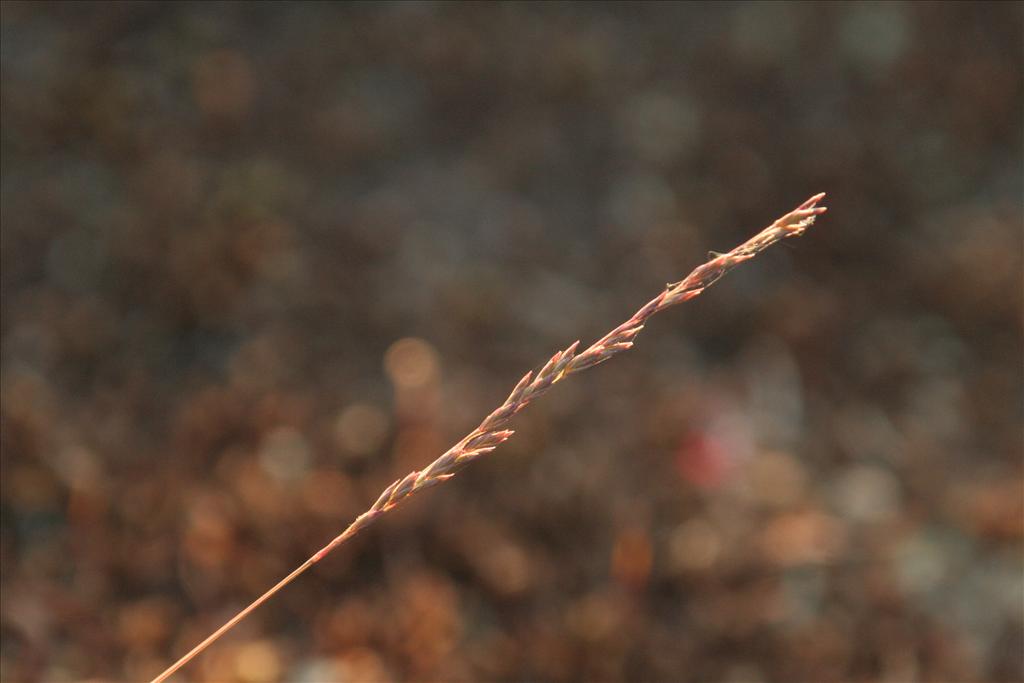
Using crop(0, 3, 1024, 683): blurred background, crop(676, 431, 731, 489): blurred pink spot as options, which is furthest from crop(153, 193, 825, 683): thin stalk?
crop(676, 431, 731, 489): blurred pink spot

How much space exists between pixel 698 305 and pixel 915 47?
0.93 meters

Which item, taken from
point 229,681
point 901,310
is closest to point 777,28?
point 901,310

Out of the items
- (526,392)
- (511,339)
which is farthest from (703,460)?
(526,392)

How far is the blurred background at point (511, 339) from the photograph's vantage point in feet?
6.15

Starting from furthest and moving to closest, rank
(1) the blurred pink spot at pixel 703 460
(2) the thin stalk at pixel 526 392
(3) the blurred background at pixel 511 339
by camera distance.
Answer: (1) the blurred pink spot at pixel 703 460 < (3) the blurred background at pixel 511 339 < (2) the thin stalk at pixel 526 392

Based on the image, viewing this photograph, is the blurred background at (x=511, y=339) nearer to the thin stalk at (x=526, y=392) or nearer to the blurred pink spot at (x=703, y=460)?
the blurred pink spot at (x=703, y=460)

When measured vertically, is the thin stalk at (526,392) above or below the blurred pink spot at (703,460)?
below

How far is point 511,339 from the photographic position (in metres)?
2.34

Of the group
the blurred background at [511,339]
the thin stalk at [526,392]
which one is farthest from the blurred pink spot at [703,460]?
the thin stalk at [526,392]

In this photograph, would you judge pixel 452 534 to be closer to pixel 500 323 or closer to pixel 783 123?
pixel 500 323

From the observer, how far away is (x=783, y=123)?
271 cm

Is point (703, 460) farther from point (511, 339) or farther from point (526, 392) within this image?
point (526, 392)

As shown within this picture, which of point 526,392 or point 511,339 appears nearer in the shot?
point 526,392

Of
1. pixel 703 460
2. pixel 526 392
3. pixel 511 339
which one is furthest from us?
pixel 511 339
